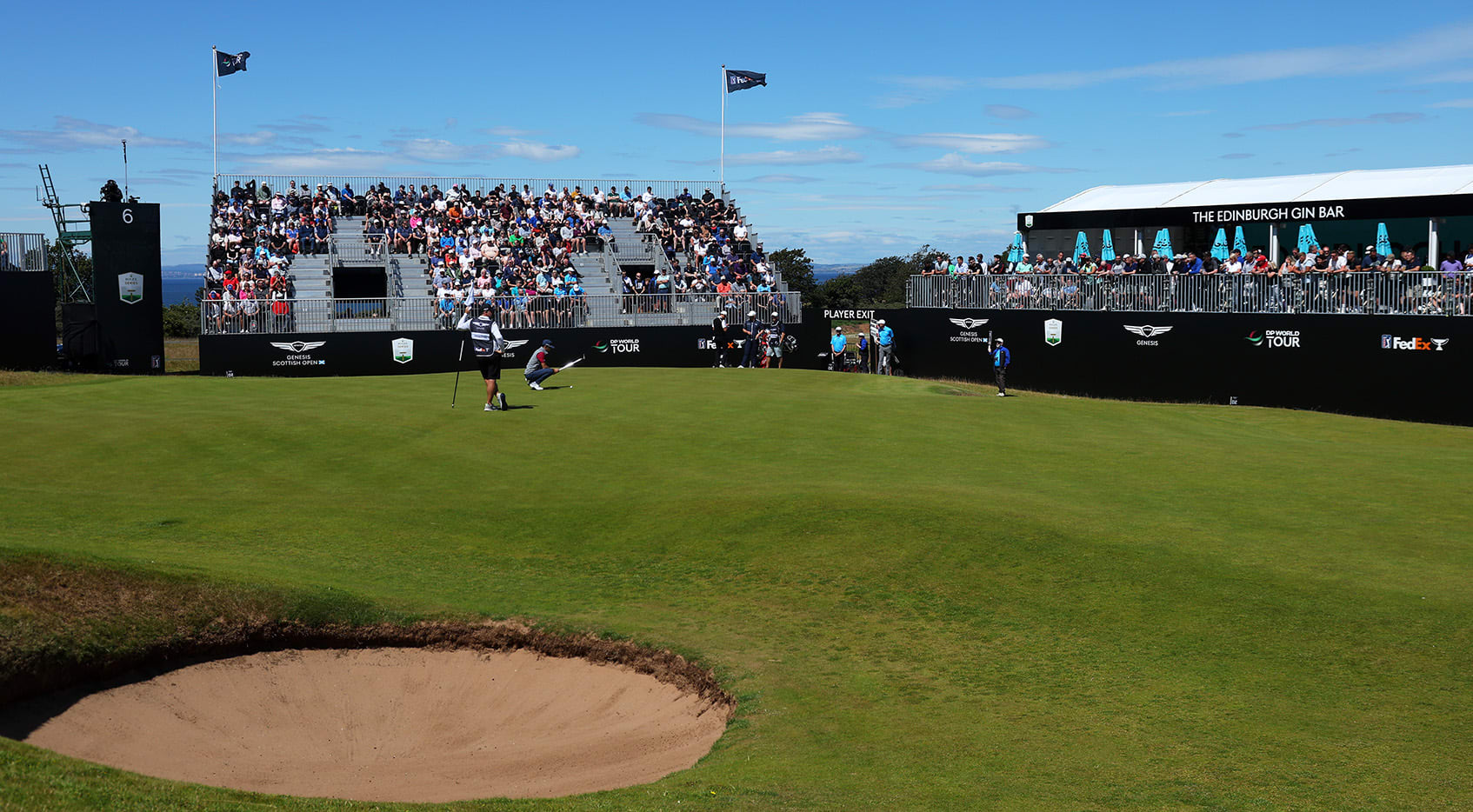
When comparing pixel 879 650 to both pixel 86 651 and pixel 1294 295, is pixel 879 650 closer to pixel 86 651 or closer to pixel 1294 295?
pixel 86 651

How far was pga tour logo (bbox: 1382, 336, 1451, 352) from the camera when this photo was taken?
101ft

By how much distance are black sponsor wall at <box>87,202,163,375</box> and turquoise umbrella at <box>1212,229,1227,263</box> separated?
35011 mm

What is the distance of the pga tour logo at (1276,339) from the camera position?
110ft

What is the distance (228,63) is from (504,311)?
65.0ft

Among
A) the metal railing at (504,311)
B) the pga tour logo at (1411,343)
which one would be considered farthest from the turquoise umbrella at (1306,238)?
the metal railing at (504,311)

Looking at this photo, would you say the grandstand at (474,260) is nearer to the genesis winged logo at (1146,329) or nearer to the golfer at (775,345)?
the golfer at (775,345)

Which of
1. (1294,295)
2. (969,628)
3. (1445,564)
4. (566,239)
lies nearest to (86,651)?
(969,628)

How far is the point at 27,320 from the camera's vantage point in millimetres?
36844

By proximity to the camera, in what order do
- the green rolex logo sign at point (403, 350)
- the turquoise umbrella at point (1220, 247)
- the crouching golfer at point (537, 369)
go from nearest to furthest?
the crouching golfer at point (537, 369)
the green rolex logo sign at point (403, 350)
the turquoise umbrella at point (1220, 247)

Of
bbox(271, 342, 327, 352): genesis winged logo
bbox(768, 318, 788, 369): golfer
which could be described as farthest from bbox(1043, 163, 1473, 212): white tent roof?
bbox(271, 342, 327, 352): genesis winged logo

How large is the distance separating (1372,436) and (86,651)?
2776 cm

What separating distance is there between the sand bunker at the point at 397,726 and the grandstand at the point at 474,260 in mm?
29744

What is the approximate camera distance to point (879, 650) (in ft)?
37.1

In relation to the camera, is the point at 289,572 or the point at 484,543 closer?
the point at 289,572
